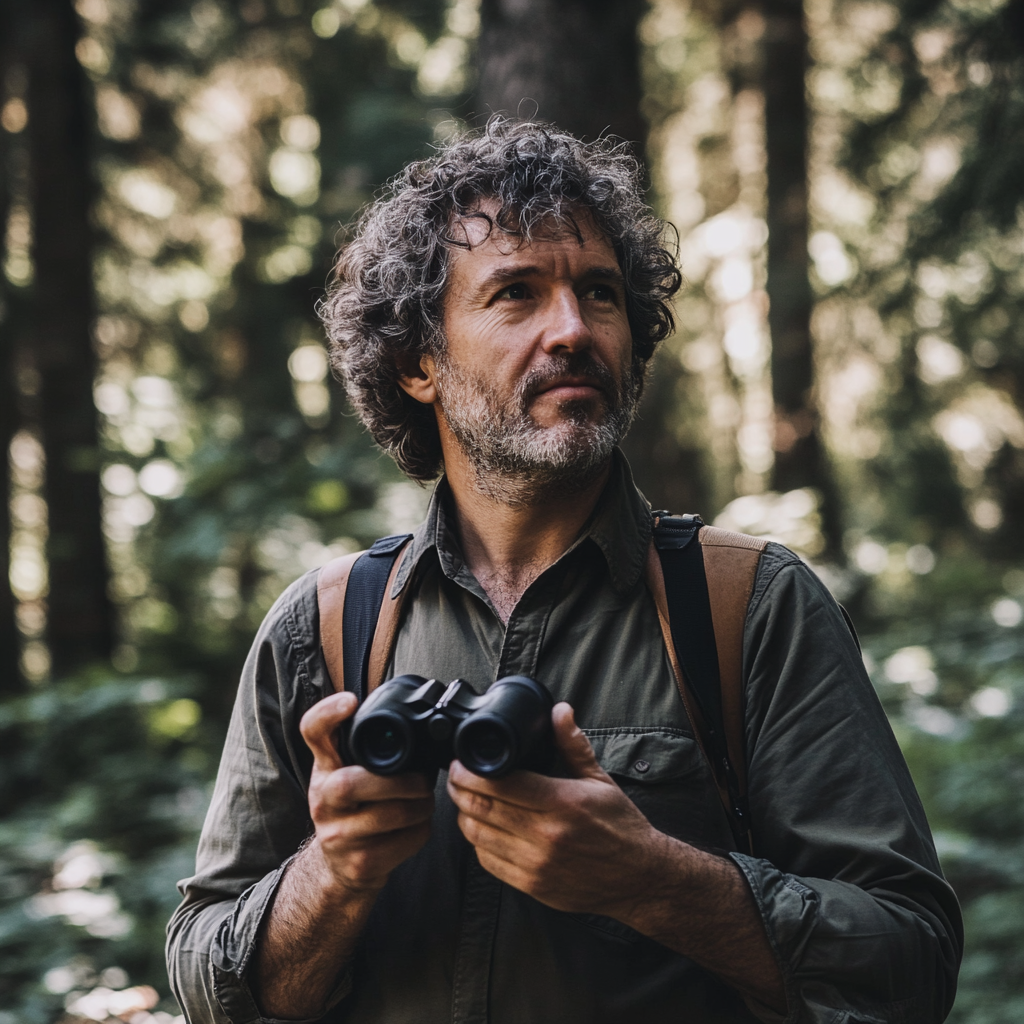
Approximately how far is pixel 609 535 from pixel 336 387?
907 cm

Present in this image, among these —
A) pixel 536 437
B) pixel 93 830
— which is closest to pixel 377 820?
pixel 536 437

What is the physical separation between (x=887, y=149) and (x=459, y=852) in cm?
802

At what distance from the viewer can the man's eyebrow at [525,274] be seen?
2.30 meters

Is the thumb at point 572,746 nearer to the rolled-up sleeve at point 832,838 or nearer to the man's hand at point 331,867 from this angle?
the man's hand at point 331,867

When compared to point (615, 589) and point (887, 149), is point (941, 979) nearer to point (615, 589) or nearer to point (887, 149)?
point (615, 589)

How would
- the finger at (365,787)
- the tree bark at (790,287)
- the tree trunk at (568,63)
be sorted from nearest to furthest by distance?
the finger at (365,787)
the tree trunk at (568,63)
the tree bark at (790,287)

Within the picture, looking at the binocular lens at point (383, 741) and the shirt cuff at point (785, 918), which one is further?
the shirt cuff at point (785, 918)

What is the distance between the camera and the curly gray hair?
2445 mm

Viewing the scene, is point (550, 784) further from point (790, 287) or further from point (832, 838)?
point (790, 287)

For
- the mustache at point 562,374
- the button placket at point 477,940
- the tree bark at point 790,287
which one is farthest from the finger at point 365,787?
the tree bark at point 790,287

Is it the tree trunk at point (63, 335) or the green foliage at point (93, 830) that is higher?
the tree trunk at point (63, 335)

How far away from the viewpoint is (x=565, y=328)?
222cm

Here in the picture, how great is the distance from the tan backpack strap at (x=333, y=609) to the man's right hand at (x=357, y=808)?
439 mm

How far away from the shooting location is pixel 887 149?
838 cm
